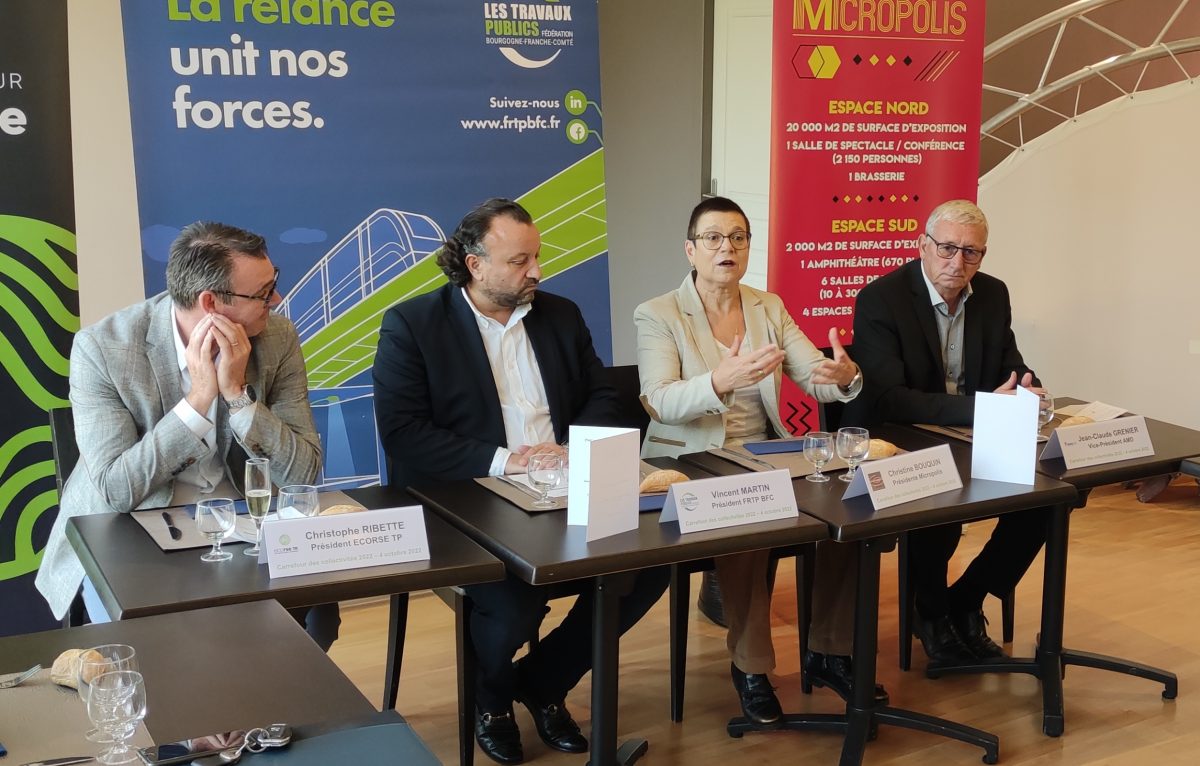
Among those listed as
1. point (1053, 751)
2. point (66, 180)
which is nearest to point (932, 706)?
point (1053, 751)

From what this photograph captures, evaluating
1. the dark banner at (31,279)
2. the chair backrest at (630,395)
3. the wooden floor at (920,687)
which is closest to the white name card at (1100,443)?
the wooden floor at (920,687)

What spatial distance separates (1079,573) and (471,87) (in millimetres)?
2834

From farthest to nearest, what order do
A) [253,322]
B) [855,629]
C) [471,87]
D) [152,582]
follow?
1. [471,87]
2. [855,629]
3. [253,322]
4. [152,582]

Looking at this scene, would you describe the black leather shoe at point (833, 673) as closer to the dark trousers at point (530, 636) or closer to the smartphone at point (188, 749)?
the dark trousers at point (530, 636)

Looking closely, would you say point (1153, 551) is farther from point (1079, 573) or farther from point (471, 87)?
point (471, 87)

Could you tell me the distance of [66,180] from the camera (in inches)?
133

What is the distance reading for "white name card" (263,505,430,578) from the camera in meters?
1.97

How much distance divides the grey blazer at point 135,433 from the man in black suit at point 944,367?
171 cm

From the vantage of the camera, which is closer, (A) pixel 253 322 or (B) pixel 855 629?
(A) pixel 253 322

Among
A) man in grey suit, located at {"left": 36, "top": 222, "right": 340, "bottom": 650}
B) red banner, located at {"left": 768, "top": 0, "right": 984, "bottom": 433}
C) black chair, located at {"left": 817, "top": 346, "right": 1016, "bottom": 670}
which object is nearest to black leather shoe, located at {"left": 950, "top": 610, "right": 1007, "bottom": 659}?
black chair, located at {"left": 817, "top": 346, "right": 1016, "bottom": 670}

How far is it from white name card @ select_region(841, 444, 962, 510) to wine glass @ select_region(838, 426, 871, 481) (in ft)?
0.28

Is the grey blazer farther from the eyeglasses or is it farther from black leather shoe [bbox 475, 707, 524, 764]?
the eyeglasses

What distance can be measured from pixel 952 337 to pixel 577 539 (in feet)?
6.05

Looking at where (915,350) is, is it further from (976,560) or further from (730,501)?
(730,501)
